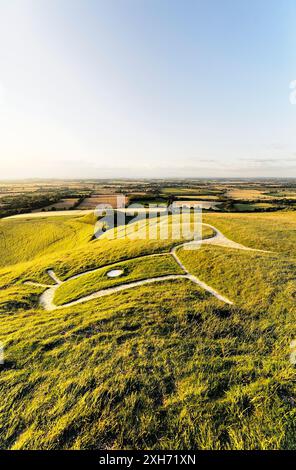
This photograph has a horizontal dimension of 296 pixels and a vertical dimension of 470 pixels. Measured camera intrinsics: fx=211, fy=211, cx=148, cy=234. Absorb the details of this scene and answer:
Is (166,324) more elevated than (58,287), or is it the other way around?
(166,324)

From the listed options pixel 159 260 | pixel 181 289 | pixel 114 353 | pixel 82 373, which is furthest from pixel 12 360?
pixel 159 260

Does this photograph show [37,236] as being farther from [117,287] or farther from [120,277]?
[117,287]

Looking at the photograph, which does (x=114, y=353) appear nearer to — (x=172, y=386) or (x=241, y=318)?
(x=172, y=386)

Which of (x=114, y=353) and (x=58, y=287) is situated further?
(x=58, y=287)

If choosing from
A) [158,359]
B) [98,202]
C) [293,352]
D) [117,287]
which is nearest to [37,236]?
[117,287]

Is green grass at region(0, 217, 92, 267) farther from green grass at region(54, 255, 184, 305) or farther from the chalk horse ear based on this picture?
the chalk horse ear

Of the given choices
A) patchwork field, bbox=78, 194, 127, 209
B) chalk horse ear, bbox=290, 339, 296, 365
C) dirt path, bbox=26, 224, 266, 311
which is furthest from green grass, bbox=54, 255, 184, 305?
patchwork field, bbox=78, 194, 127, 209
